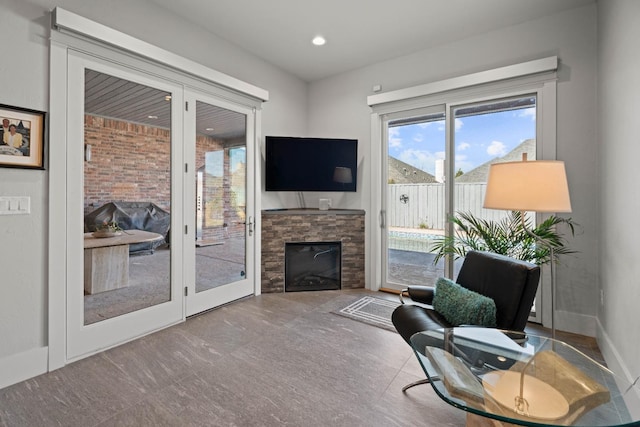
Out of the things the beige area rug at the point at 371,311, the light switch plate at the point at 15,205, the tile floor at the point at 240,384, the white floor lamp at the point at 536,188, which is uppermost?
the white floor lamp at the point at 536,188

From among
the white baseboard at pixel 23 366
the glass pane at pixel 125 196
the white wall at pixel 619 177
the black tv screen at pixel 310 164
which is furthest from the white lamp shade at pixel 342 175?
the white baseboard at pixel 23 366

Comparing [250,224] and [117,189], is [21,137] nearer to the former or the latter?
[117,189]

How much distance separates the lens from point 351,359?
2.44 m

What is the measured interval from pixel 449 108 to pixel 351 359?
2858 millimetres

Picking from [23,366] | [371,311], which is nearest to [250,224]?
[371,311]

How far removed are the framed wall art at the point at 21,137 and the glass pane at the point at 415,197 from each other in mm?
3489

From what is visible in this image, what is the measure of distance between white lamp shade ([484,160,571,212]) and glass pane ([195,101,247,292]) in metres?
2.71

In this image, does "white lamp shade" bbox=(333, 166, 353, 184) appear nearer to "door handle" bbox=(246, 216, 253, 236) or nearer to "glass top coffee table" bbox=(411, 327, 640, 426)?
"door handle" bbox=(246, 216, 253, 236)

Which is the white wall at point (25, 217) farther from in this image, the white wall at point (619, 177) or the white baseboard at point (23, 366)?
the white wall at point (619, 177)

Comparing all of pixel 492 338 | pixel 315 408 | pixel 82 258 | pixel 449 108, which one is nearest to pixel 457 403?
pixel 492 338

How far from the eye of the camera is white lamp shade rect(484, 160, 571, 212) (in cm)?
195

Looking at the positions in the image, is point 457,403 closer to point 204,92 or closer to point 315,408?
point 315,408

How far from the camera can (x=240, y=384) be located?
2104mm

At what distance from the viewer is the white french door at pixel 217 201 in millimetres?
3236
